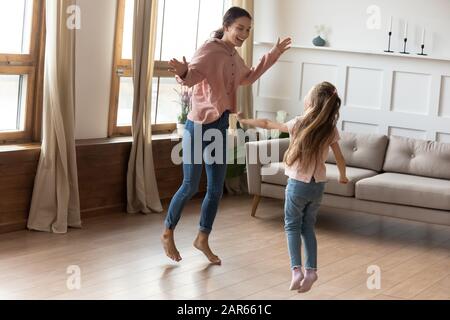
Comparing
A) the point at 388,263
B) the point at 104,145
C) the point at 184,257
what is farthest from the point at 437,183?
the point at 104,145

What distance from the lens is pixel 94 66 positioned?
19.4ft

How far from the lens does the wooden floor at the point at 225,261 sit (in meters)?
4.13

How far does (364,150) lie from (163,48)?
6.46ft

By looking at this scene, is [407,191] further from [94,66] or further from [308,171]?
[94,66]

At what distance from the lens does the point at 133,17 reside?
237 inches

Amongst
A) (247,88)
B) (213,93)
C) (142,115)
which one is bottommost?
(142,115)

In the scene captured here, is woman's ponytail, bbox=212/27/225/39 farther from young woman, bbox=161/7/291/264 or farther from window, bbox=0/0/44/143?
window, bbox=0/0/44/143

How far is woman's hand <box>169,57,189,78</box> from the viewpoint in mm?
4125

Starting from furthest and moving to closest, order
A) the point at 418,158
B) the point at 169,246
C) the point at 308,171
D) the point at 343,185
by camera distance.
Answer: the point at 418,158 < the point at 343,185 < the point at 169,246 < the point at 308,171

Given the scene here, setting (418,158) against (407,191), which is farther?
(418,158)

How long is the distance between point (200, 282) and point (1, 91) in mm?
2111

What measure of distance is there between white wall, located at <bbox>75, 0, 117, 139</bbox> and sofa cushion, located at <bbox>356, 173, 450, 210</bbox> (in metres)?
2.09

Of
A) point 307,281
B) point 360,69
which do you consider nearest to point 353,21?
point 360,69
